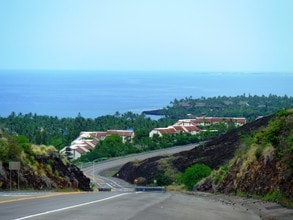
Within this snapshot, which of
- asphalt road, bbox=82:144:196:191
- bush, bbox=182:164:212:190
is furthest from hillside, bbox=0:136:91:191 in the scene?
asphalt road, bbox=82:144:196:191

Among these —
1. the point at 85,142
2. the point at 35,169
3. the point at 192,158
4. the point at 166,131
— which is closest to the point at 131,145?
the point at 85,142

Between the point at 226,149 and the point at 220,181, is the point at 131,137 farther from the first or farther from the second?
the point at 220,181

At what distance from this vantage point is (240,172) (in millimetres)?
25734

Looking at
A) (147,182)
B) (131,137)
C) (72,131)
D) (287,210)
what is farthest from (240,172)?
(72,131)

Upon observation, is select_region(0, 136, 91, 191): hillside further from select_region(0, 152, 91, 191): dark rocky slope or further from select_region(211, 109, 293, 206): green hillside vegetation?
select_region(211, 109, 293, 206): green hillside vegetation

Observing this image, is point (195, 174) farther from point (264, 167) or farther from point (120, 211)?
point (120, 211)

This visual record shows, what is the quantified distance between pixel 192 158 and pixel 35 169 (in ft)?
124

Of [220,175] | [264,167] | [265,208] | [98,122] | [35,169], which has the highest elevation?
[264,167]

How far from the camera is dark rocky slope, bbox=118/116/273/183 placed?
2505 inches

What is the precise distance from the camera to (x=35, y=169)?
3212cm

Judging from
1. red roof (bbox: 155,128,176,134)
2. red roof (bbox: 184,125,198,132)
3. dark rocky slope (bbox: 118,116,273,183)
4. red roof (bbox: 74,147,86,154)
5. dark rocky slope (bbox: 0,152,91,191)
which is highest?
dark rocky slope (bbox: 0,152,91,191)

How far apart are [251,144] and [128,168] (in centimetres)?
4928

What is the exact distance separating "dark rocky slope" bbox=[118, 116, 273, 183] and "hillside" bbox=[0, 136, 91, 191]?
2525cm

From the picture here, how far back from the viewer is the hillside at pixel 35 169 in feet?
94.9
